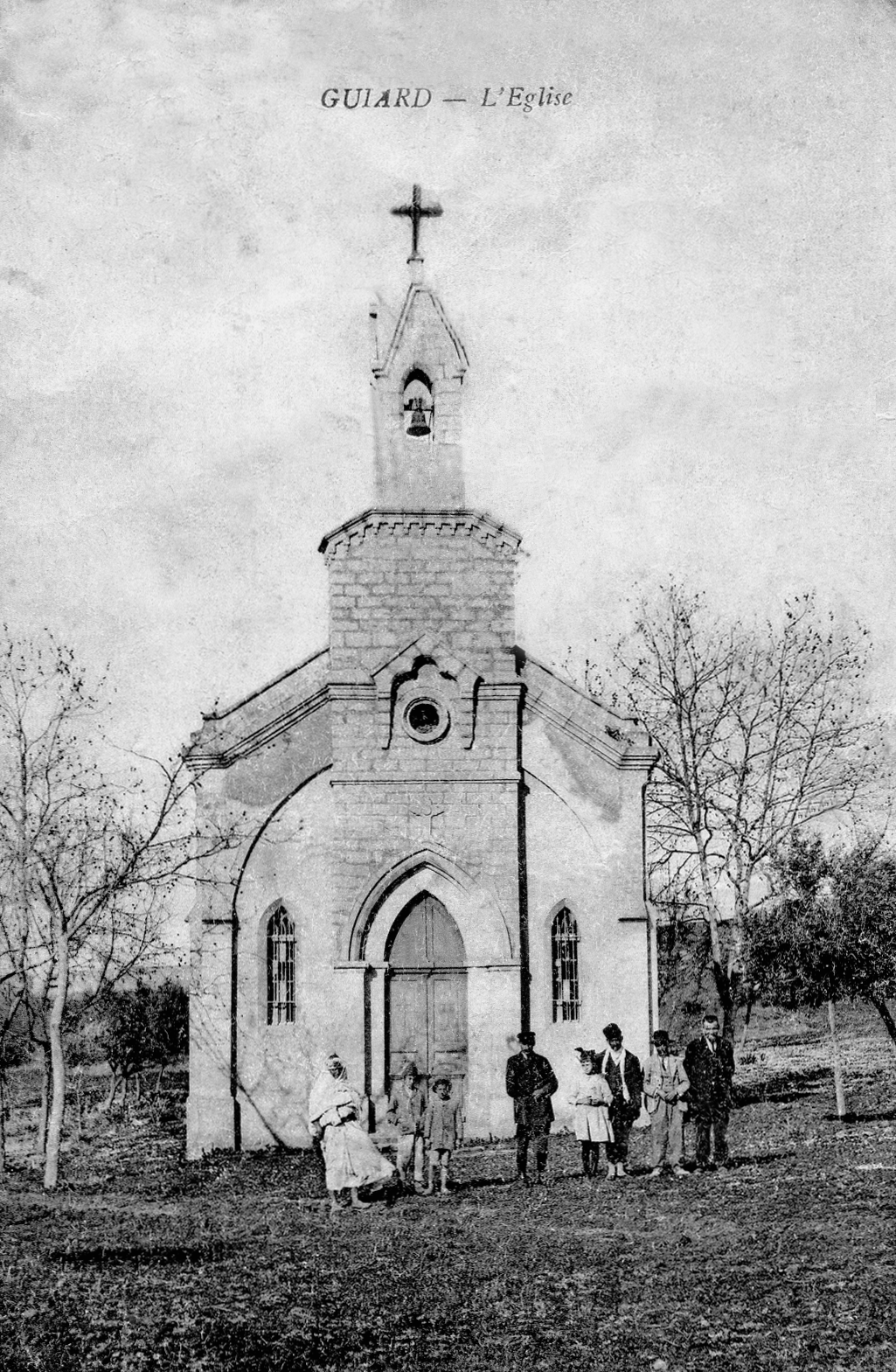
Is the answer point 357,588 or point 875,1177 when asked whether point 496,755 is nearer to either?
point 357,588

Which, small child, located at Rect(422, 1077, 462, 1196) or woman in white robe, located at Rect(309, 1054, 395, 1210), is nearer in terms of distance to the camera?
woman in white robe, located at Rect(309, 1054, 395, 1210)

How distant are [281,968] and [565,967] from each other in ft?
15.0

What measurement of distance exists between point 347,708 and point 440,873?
9.99 feet

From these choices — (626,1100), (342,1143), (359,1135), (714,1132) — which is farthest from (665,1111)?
(342,1143)

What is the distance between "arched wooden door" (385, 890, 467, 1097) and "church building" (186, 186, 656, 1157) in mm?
32

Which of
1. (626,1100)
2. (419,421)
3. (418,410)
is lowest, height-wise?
(626,1100)

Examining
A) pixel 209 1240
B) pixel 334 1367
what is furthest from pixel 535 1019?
pixel 334 1367

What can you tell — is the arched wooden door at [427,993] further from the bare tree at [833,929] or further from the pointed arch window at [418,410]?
the pointed arch window at [418,410]

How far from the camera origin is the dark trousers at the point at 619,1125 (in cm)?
1648

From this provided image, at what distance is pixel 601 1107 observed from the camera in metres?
16.4

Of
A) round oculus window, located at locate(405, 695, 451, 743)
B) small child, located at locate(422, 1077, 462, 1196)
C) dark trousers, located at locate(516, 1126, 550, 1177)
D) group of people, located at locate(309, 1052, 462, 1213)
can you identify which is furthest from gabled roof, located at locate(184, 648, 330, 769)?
dark trousers, located at locate(516, 1126, 550, 1177)

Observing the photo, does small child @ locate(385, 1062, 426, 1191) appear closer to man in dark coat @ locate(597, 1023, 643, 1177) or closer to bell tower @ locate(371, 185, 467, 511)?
man in dark coat @ locate(597, 1023, 643, 1177)

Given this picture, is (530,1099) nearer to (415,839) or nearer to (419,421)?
(415,839)

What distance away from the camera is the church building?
2092 centimetres
